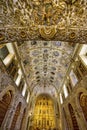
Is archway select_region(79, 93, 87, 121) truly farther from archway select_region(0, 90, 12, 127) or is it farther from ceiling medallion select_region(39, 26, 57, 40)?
archway select_region(0, 90, 12, 127)

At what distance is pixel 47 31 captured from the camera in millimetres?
3938

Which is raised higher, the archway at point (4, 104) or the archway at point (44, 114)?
the archway at point (44, 114)

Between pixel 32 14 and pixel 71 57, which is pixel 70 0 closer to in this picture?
pixel 32 14

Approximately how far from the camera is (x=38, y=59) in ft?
35.6

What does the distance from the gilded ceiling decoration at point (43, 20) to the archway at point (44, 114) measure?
13.8 metres

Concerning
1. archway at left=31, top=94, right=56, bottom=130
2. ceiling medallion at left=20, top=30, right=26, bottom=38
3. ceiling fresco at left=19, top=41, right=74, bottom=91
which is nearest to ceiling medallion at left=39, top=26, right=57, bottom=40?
ceiling medallion at left=20, top=30, right=26, bottom=38

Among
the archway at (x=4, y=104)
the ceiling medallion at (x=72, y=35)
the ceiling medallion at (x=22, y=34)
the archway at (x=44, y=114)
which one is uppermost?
the archway at (x=44, y=114)

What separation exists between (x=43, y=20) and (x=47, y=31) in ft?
1.43

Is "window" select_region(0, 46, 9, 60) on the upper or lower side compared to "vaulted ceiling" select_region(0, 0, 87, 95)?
upper

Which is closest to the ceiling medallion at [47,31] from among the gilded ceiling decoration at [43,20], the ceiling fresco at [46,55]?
the gilded ceiling decoration at [43,20]

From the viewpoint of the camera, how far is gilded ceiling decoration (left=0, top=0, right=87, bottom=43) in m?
3.42

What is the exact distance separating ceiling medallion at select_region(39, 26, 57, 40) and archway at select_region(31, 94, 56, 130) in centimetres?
1384

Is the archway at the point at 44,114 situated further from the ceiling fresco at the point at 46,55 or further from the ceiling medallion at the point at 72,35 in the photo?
the ceiling medallion at the point at 72,35

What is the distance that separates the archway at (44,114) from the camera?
15.0m
